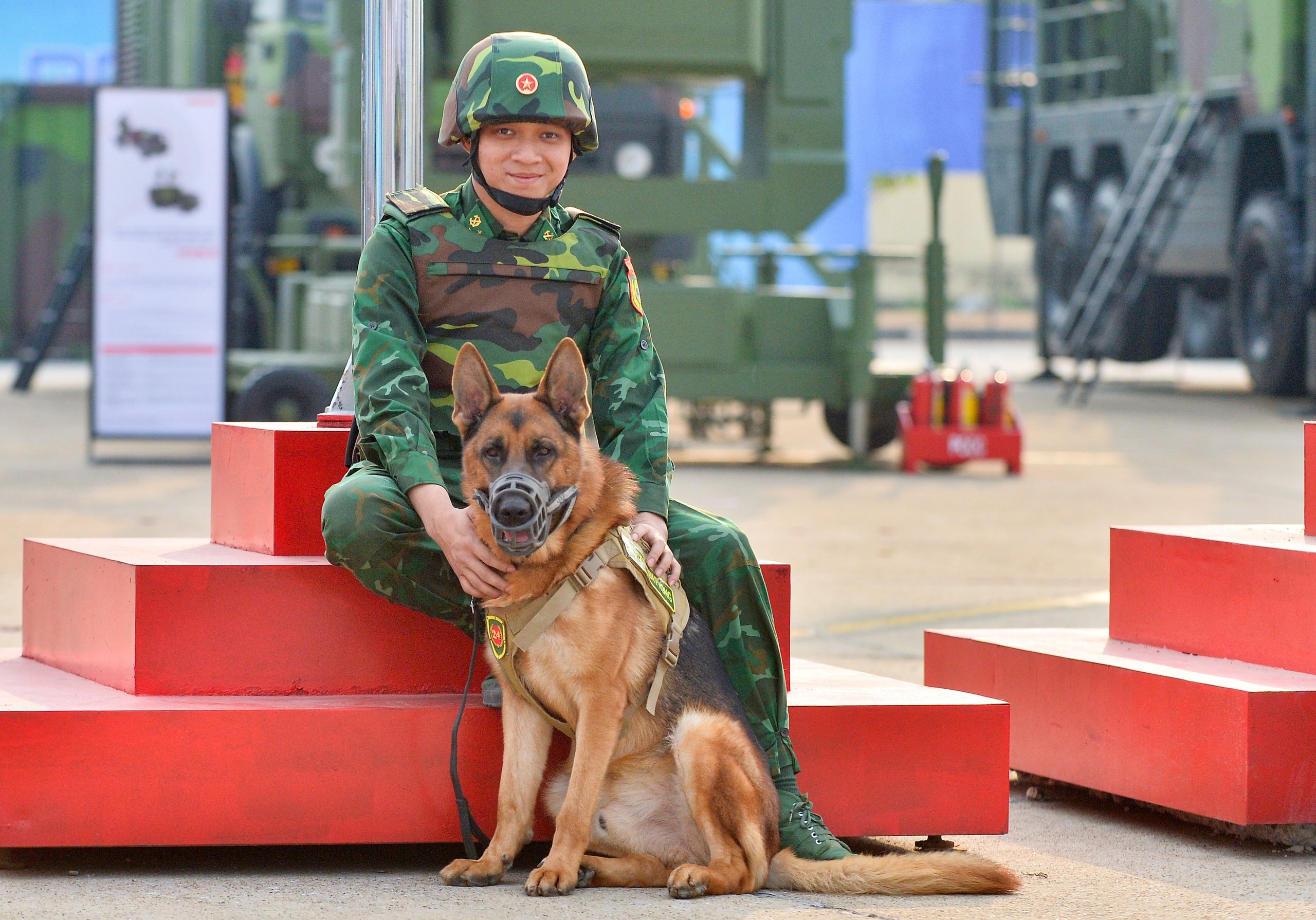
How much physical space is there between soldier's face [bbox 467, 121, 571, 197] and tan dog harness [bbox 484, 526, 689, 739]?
75 centimetres

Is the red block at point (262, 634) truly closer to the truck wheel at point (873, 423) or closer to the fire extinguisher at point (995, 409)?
the fire extinguisher at point (995, 409)

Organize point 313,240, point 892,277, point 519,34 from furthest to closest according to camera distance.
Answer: point 892,277 → point 313,240 → point 519,34

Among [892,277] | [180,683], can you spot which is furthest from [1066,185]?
[892,277]

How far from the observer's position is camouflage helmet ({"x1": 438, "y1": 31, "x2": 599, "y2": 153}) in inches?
143

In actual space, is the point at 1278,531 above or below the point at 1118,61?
below

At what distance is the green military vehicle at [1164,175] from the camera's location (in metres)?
16.9

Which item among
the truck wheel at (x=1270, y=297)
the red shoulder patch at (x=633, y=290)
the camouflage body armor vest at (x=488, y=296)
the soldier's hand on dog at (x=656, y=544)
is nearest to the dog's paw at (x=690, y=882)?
the soldier's hand on dog at (x=656, y=544)

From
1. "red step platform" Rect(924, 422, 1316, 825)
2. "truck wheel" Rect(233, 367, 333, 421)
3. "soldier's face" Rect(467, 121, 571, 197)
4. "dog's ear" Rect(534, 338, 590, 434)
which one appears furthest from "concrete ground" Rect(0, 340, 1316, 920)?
"soldier's face" Rect(467, 121, 571, 197)

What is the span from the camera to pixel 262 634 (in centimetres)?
374

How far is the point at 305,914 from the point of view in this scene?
3201 millimetres

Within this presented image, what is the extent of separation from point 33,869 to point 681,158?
1094 cm

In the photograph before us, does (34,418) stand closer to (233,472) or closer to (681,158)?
(681,158)

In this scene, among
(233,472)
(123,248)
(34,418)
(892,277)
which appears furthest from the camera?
(892,277)

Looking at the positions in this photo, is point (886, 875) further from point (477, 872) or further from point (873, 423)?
point (873, 423)
